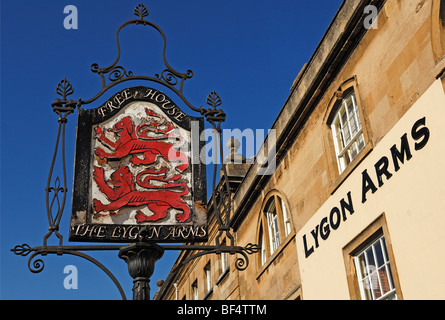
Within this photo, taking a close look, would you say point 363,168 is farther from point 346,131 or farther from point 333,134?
point 333,134

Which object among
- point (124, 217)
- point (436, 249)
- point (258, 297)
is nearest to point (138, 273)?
point (124, 217)

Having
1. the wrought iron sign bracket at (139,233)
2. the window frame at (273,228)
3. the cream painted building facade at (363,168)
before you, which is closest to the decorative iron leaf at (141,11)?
the wrought iron sign bracket at (139,233)

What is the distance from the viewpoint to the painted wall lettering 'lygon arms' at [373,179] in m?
9.11

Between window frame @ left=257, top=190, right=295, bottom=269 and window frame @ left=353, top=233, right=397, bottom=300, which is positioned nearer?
window frame @ left=353, top=233, right=397, bottom=300

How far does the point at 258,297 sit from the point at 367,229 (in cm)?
692

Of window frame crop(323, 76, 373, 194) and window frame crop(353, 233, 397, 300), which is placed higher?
window frame crop(323, 76, 373, 194)

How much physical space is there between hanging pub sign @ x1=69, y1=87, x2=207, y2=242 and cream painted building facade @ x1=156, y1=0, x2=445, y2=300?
14.5ft

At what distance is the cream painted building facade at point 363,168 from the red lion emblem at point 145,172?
15.0ft

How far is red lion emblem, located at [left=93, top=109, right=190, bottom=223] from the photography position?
563 cm

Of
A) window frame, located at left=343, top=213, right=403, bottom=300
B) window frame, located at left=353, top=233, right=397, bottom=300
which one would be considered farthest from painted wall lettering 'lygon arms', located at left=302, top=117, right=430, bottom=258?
window frame, located at left=353, top=233, right=397, bottom=300

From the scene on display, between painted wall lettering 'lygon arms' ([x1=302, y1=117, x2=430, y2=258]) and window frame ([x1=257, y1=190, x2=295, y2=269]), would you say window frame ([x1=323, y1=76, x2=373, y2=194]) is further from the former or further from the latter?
window frame ([x1=257, y1=190, x2=295, y2=269])

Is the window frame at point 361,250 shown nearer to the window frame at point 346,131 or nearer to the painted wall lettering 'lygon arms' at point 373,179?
the painted wall lettering 'lygon arms' at point 373,179
